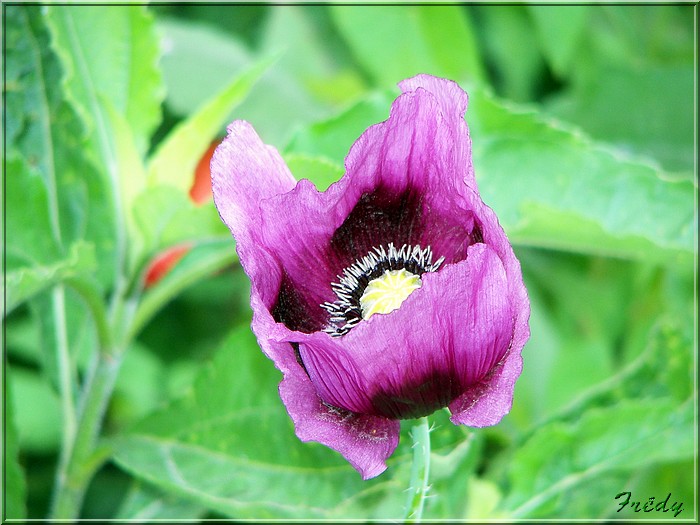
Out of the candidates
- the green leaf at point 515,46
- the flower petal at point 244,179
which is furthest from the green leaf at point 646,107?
the flower petal at point 244,179

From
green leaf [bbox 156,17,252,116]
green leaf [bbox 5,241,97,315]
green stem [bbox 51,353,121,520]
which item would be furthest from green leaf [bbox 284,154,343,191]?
green leaf [bbox 156,17,252,116]

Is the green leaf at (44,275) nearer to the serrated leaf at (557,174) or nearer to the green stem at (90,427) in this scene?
the green stem at (90,427)

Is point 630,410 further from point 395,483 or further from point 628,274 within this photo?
point 628,274

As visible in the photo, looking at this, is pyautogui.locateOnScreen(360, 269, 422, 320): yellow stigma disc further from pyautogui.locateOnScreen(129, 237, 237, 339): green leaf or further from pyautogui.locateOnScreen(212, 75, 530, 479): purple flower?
pyautogui.locateOnScreen(129, 237, 237, 339): green leaf

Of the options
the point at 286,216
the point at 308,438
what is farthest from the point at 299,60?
the point at 308,438

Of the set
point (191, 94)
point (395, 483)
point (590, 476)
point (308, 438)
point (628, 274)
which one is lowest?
point (628, 274)

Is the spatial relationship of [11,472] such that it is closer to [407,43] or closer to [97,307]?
[97,307]
